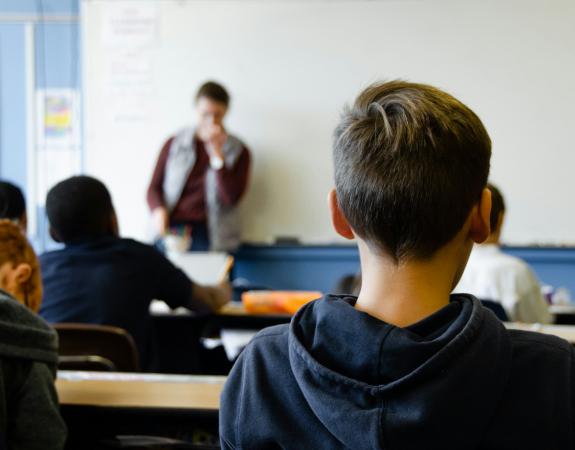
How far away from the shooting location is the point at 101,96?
17.1ft

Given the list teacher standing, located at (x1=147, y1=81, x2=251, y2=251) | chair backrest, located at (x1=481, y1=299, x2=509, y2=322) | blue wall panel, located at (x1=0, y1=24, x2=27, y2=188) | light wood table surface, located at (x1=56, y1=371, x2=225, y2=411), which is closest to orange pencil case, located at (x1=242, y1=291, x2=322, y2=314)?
chair backrest, located at (x1=481, y1=299, x2=509, y2=322)

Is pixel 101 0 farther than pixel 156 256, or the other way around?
pixel 101 0

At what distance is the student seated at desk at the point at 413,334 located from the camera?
0.80 m

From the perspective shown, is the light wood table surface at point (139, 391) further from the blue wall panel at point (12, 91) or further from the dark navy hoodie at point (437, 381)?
the blue wall panel at point (12, 91)

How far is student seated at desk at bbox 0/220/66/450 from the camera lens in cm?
140

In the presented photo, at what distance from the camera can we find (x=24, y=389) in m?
1.43

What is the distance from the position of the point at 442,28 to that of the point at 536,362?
Result: 4273 millimetres

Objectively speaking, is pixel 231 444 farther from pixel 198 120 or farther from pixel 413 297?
pixel 198 120

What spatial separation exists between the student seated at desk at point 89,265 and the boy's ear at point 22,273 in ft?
2.24

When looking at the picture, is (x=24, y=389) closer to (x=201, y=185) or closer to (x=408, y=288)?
(x=408, y=288)

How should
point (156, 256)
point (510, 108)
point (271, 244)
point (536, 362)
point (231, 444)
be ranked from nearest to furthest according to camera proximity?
point (536, 362) < point (231, 444) < point (156, 256) < point (510, 108) < point (271, 244)

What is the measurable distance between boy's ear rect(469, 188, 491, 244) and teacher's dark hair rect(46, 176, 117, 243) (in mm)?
1667

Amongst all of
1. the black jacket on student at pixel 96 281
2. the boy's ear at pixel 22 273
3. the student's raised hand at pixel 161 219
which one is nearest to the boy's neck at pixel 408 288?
the boy's ear at pixel 22 273

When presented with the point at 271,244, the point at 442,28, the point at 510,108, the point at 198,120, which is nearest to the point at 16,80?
the point at 198,120
